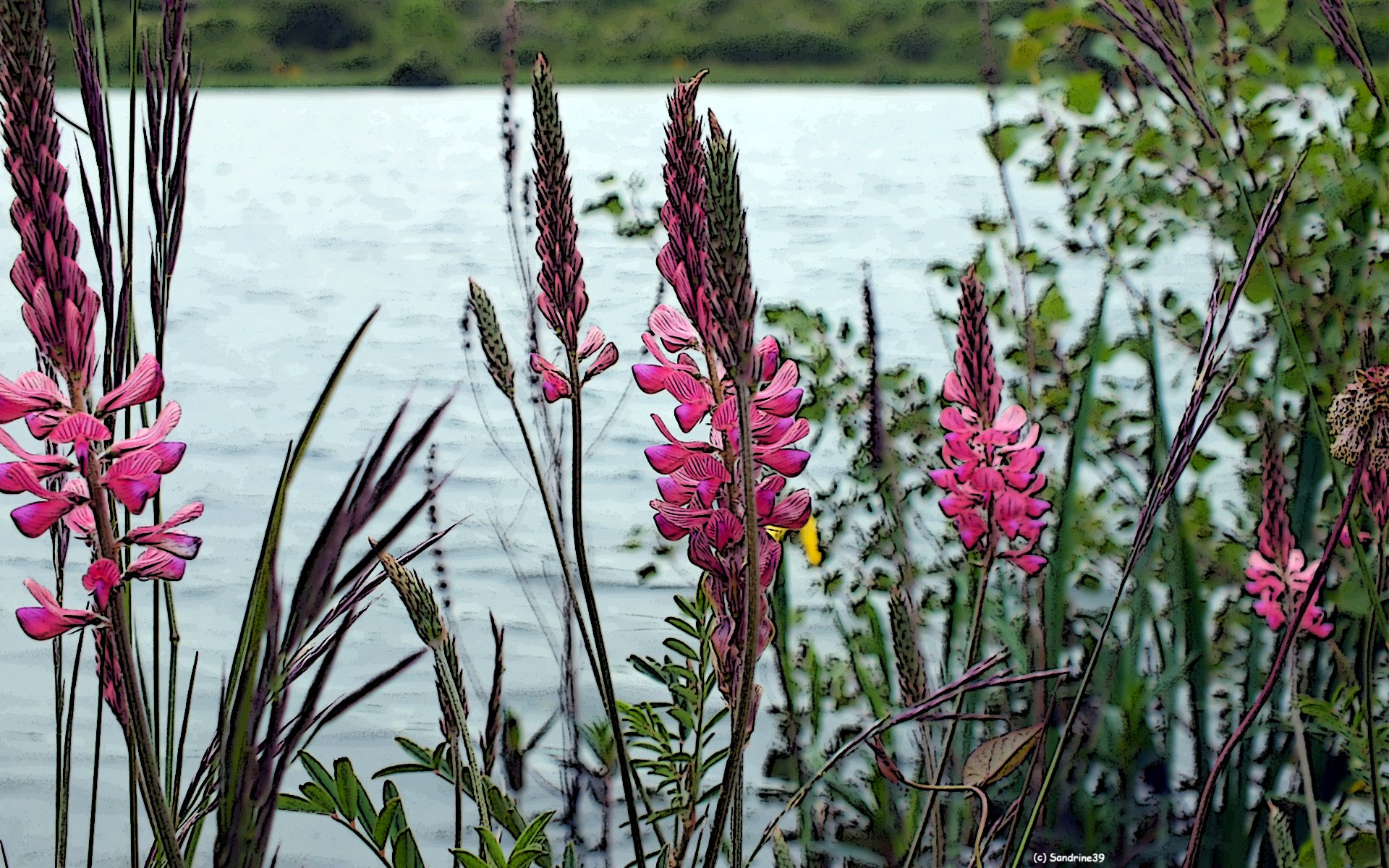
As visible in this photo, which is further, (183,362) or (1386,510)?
(183,362)

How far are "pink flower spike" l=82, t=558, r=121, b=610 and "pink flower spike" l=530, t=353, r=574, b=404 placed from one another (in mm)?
192

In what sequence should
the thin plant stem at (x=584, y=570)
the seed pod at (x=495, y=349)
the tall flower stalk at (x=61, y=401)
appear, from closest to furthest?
the tall flower stalk at (x=61, y=401) < the thin plant stem at (x=584, y=570) < the seed pod at (x=495, y=349)

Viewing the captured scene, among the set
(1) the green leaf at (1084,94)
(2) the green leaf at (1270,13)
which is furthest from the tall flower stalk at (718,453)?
(1) the green leaf at (1084,94)

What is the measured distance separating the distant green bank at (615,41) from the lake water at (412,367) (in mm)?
12473

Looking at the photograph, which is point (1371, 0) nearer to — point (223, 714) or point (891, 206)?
point (223, 714)

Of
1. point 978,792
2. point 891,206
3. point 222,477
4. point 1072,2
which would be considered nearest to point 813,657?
point 1072,2

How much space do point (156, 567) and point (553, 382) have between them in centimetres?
19

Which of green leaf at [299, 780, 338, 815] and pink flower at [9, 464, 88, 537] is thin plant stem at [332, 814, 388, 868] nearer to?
green leaf at [299, 780, 338, 815]

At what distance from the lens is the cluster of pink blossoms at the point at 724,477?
0.51 meters

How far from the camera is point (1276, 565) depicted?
984mm

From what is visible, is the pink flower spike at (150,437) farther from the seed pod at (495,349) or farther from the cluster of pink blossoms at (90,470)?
the seed pod at (495,349)

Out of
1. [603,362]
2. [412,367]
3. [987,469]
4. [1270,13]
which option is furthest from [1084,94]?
[412,367]

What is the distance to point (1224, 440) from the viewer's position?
9.30 feet

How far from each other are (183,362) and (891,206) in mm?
3478
